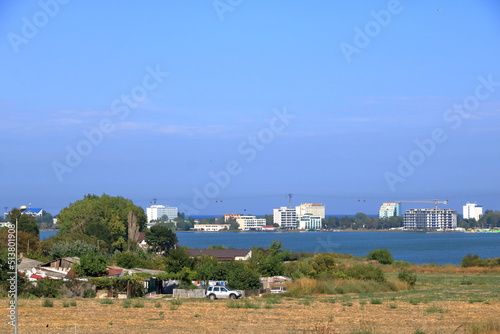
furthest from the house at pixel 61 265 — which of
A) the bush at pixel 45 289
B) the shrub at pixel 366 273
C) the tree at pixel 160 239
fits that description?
the tree at pixel 160 239

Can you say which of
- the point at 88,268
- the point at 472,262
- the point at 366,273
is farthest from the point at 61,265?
the point at 472,262

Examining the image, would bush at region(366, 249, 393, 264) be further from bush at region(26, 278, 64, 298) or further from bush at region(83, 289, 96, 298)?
bush at region(26, 278, 64, 298)

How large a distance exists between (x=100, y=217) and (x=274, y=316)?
74.8 m

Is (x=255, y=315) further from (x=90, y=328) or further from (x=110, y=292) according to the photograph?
(x=110, y=292)

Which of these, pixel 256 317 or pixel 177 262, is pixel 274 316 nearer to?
pixel 256 317

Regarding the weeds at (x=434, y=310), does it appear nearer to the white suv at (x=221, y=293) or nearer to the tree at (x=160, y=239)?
the white suv at (x=221, y=293)

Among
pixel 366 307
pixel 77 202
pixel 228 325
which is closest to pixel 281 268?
pixel 366 307

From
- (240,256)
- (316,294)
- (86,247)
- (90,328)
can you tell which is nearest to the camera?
(90,328)

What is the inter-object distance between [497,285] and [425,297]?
12.6 m

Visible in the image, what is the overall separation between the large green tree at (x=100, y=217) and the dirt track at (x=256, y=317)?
6050 centimetres

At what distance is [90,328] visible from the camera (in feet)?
68.7

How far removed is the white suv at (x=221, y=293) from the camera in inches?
1383

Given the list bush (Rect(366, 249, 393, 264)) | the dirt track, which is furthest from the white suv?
bush (Rect(366, 249, 393, 264))

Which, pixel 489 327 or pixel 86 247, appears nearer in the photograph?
pixel 489 327
